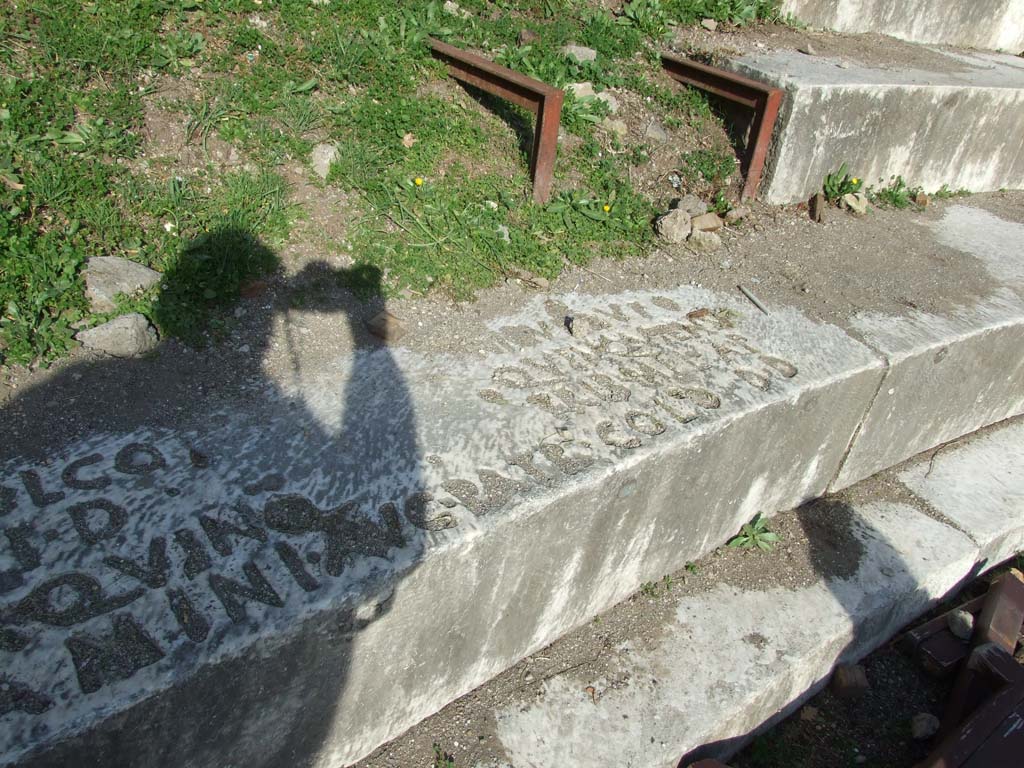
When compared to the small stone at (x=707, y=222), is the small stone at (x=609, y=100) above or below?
above

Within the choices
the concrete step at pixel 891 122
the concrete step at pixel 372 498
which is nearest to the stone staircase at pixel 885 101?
the concrete step at pixel 891 122

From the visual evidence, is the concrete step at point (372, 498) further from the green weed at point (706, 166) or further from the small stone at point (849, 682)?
the green weed at point (706, 166)

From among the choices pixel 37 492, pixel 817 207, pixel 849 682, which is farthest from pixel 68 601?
pixel 817 207

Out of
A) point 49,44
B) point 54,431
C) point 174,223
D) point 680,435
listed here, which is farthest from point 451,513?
point 49,44

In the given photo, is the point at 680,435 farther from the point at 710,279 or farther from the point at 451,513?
the point at 710,279

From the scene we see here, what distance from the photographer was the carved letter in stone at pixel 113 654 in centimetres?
153

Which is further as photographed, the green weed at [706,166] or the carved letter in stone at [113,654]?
the green weed at [706,166]

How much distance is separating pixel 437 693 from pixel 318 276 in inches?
60.4

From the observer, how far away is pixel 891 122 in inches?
176

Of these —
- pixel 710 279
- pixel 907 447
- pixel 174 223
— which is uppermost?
pixel 174 223

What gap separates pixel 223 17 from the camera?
136 inches

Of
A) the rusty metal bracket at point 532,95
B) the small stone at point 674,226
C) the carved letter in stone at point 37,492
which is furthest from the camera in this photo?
the small stone at point 674,226

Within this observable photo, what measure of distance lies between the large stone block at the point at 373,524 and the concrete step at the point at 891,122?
1635 mm

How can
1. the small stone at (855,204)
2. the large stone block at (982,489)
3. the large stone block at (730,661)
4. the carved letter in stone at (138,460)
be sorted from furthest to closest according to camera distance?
the small stone at (855,204), the large stone block at (982,489), the large stone block at (730,661), the carved letter in stone at (138,460)
